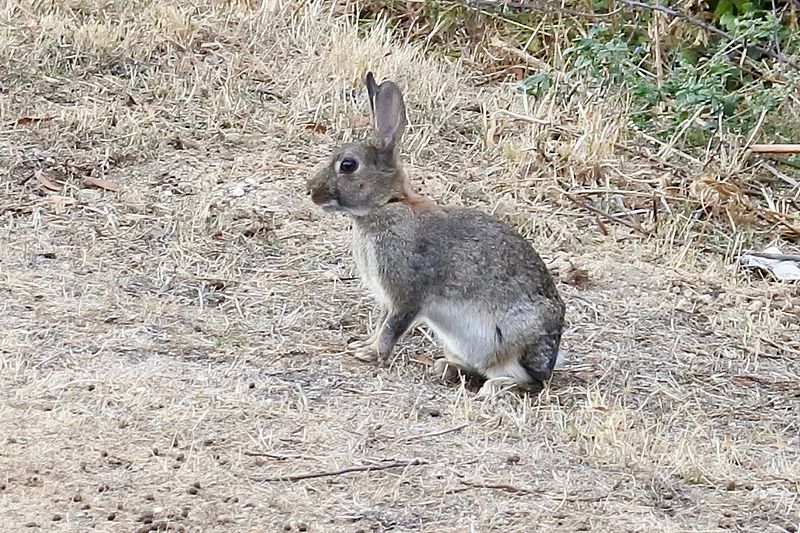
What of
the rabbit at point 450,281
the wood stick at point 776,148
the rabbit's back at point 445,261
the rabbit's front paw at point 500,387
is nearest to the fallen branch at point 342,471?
the rabbit's front paw at point 500,387

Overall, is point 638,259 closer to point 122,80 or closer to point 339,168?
point 339,168

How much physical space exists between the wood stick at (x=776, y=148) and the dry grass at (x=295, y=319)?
0.55 metres

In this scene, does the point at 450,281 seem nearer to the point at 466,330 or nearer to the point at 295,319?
the point at 466,330

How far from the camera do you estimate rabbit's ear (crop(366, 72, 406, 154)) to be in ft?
20.6

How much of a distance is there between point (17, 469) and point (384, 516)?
1.10 m

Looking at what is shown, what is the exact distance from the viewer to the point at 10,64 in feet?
28.8

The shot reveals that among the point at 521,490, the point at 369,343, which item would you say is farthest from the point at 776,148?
the point at 521,490

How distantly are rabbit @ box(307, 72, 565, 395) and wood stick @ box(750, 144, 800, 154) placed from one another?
8.33ft

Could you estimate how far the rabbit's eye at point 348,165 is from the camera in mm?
6223

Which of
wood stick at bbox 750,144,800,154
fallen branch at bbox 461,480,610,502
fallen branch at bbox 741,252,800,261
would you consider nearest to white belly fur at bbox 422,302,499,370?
fallen branch at bbox 461,480,610,502

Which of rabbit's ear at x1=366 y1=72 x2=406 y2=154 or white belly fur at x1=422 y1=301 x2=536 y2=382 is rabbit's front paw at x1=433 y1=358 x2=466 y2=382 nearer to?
white belly fur at x1=422 y1=301 x2=536 y2=382

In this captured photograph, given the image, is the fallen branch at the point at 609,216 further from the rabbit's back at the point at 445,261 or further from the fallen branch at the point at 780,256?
the rabbit's back at the point at 445,261

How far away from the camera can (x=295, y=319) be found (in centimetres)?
647

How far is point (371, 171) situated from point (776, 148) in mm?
2952
